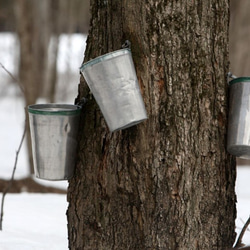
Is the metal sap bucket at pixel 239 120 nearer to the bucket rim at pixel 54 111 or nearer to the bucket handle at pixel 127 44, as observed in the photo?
the bucket handle at pixel 127 44

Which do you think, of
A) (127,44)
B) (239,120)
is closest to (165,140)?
(239,120)

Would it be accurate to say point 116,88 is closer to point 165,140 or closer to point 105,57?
point 105,57

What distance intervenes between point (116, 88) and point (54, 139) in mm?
411

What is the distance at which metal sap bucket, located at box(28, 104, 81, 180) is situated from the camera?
2.25 metres

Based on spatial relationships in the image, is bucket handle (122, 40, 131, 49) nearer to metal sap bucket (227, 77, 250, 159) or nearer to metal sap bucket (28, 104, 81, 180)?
metal sap bucket (28, 104, 81, 180)

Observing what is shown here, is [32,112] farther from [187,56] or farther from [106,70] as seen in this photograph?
[187,56]

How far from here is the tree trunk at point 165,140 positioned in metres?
2.25

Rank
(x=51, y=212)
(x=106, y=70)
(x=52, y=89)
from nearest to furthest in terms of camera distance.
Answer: (x=106, y=70), (x=51, y=212), (x=52, y=89)

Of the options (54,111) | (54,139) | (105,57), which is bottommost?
(54,139)

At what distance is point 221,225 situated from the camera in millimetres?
2387

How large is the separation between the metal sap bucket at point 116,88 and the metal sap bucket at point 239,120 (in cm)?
44

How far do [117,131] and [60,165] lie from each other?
1.00 ft

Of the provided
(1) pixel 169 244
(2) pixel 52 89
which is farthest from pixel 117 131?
(2) pixel 52 89

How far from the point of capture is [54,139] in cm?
227
